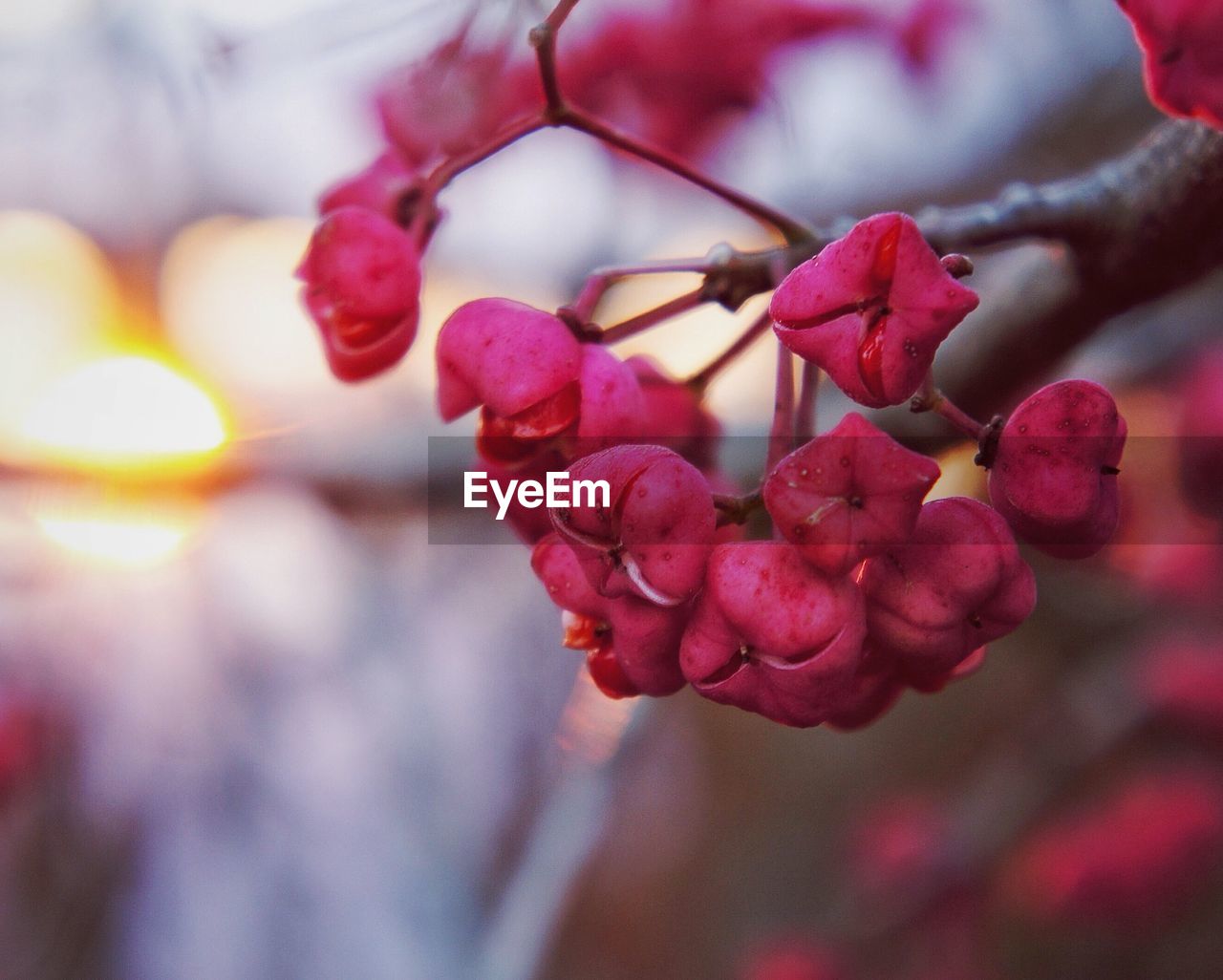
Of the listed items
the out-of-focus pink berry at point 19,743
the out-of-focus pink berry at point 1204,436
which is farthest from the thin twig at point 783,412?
the out-of-focus pink berry at point 19,743

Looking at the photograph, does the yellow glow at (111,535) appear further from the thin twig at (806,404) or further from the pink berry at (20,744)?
the thin twig at (806,404)

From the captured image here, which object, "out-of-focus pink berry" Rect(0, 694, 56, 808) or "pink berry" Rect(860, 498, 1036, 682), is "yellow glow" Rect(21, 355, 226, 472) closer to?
"out-of-focus pink berry" Rect(0, 694, 56, 808)

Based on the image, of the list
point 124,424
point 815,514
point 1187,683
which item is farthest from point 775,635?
point 1187,683

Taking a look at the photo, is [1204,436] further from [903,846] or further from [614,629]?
[903,846]

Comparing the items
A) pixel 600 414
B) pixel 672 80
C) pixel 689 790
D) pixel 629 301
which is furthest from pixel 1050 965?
pixel 600 414

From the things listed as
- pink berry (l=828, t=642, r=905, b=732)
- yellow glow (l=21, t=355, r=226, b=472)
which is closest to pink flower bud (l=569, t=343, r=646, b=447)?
pink berry (l=828, t=642, r=905, b=732)
